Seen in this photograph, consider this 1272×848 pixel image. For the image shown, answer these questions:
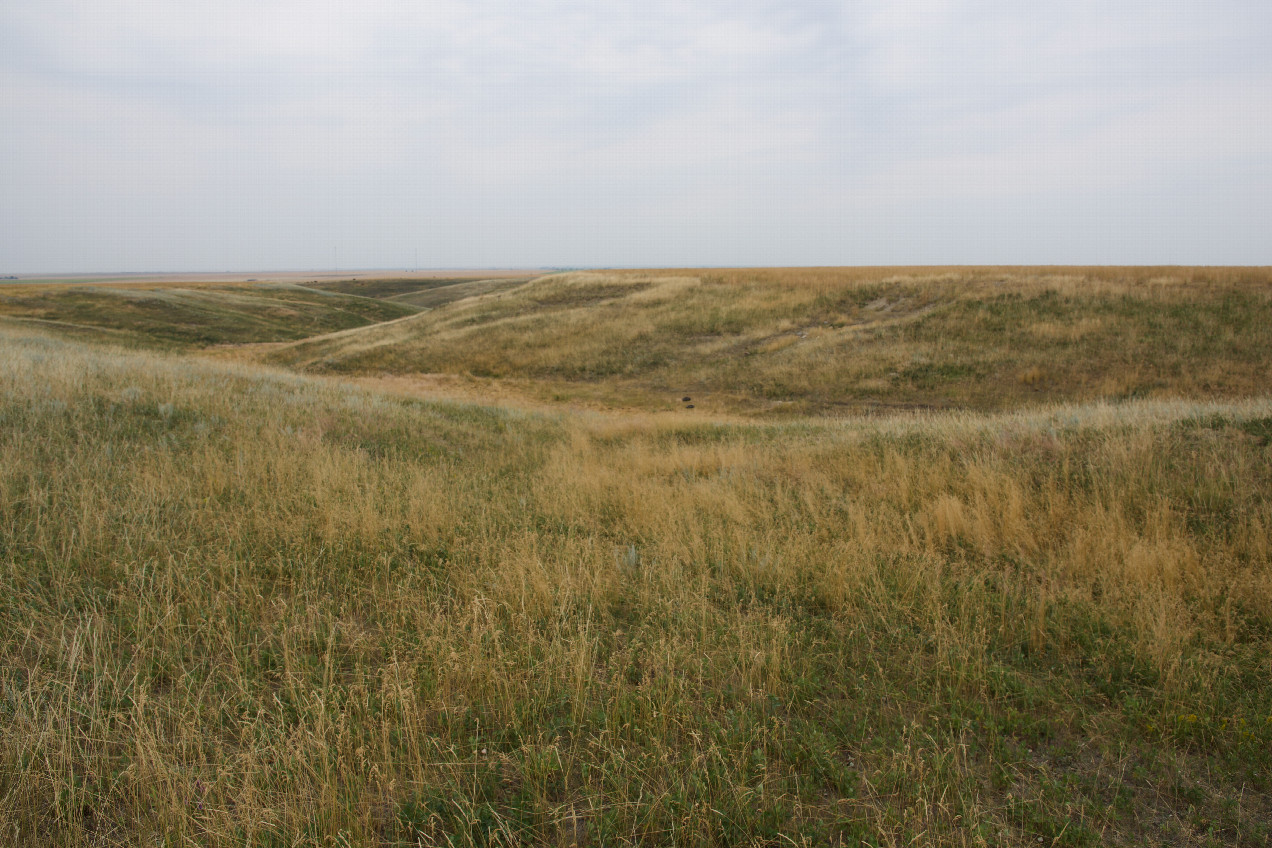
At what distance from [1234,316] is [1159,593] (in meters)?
23.6

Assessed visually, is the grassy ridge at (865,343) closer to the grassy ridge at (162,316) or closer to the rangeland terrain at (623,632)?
the grassy ridge at (162,316)

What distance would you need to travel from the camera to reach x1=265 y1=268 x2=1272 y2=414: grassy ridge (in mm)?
18203

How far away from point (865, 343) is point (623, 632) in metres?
23.1

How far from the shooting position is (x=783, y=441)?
1056 cm

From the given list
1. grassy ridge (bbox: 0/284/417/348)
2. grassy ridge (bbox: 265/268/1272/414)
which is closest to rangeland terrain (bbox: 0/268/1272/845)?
grassy ridge (bbox: 265/268/1272/414)

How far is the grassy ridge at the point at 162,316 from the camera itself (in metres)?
32.9

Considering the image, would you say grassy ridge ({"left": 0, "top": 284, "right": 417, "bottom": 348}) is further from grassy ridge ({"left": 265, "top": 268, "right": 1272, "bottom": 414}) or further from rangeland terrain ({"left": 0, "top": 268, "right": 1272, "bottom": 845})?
rangeland terrain ({"left": 0, "top": 268, "right": 1272, "bottom": 845})

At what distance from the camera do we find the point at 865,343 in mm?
24453

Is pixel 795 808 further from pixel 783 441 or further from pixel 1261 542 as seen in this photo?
pixel 783 441

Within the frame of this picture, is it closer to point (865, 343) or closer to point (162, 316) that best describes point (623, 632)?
point (865, 343)

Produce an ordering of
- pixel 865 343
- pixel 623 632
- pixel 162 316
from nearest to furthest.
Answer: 1. pixel 623 632
2. pixel 865 343
3. pixel 162 316

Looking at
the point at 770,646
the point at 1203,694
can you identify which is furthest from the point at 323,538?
the point at 1203,694

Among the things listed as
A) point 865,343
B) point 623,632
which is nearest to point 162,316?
point 865,343

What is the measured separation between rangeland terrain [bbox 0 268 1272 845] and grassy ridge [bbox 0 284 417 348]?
30220 millimetres
